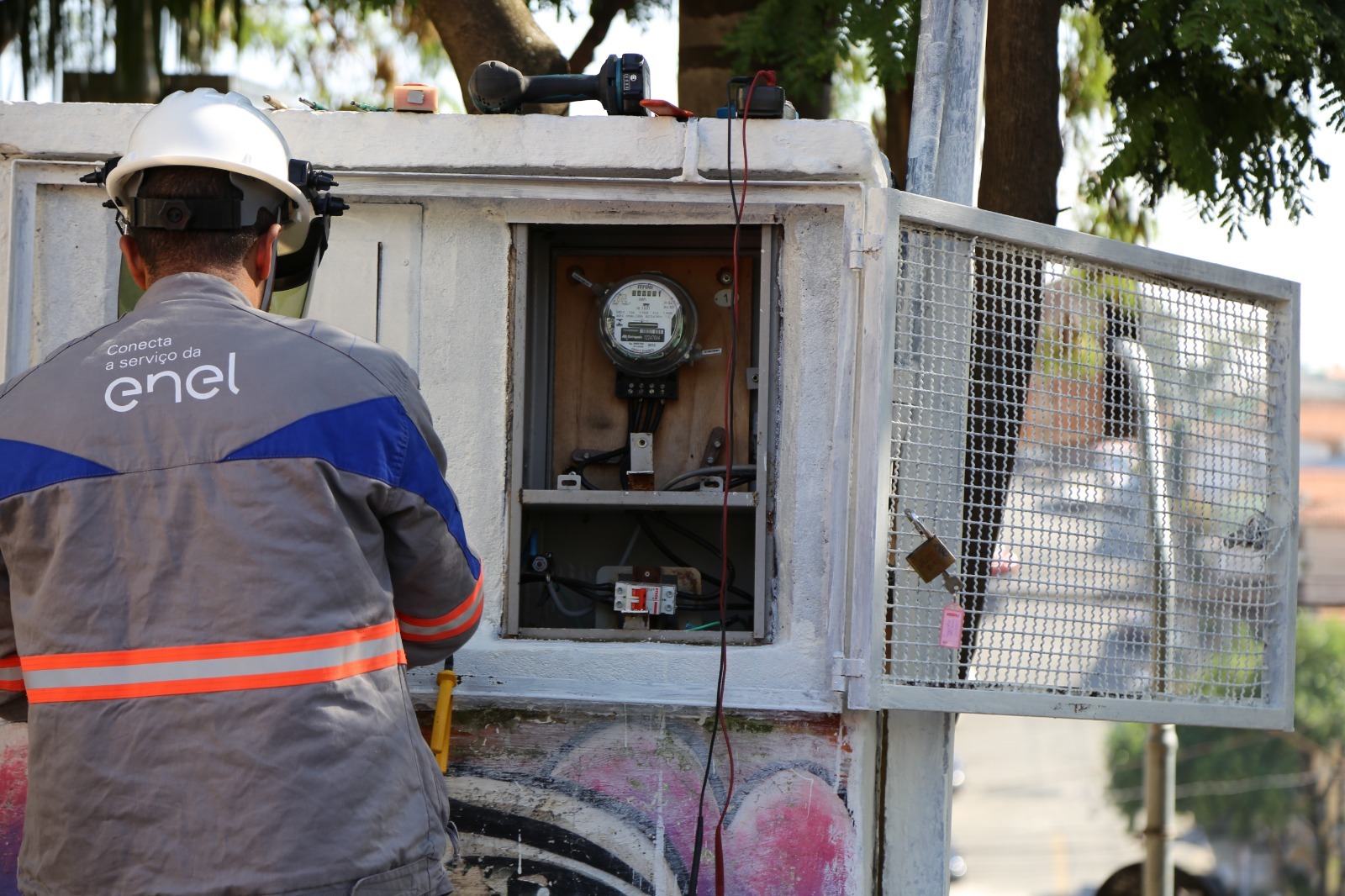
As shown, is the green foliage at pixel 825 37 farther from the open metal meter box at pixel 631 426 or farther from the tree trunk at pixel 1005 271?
the open metal meter box at pixel 631 426

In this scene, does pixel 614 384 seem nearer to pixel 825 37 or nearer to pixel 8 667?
pixel 825 37

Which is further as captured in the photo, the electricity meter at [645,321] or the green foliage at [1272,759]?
the green foliage at [1272,759]

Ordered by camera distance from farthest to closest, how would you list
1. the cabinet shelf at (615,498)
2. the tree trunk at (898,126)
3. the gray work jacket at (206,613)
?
the tree trunk at (898,126) < the cabinet shelf at (615,498) < the gray work jacket at (206,613)

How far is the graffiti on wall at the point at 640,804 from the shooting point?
3.46 m

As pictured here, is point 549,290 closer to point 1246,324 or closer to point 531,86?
point 531,86

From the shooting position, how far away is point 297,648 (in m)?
2.08

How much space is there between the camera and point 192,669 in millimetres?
2062

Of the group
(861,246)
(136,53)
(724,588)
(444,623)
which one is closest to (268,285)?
(444,623)

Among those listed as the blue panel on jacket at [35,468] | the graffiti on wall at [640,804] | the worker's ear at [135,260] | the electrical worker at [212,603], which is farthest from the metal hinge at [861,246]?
the blue panel on jacket at [35,468]

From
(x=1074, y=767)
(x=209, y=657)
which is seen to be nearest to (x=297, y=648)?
(x=209, y=657)

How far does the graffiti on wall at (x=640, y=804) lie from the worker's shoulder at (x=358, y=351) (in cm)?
147

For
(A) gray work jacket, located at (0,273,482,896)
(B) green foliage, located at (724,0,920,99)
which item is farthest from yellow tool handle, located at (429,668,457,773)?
(B) green foliage, located at (724,0,920,99)

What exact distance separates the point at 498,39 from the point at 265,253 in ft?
9.52

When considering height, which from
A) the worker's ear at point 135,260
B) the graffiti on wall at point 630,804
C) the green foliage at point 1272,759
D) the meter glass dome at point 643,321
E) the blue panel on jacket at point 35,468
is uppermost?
the meter glass dome at point 643,321
